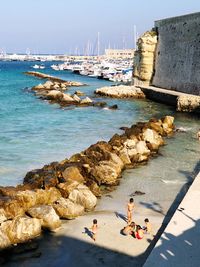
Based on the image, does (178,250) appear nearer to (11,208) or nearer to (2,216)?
(2,216)

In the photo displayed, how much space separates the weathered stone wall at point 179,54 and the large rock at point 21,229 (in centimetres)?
2306

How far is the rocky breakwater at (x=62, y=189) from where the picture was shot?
373 inches

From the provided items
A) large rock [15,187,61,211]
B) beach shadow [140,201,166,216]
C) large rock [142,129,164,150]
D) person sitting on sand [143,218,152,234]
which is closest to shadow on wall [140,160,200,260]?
beach shadow [140,201,166,216]

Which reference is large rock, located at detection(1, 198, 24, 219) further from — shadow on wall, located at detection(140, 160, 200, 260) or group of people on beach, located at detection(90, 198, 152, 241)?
shadow on wall, located at detection(140, 160, 200, 260)

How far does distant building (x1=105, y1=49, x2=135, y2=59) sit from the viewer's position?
147m

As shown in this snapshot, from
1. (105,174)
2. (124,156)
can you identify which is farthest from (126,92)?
(105,174)

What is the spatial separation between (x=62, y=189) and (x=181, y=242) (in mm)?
4256

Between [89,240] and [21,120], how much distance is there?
18.1 m

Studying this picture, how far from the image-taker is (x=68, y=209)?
10508mm

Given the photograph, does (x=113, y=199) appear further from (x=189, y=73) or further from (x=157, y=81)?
(x=157, y=81)

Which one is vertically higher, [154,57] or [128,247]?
[154,57]

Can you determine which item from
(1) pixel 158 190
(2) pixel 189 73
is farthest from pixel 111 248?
(2) pixel 189 73

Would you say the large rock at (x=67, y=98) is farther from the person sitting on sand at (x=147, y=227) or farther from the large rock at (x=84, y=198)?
the person sitting on sand at (x=147, y=227)

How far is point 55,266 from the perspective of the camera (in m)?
8.25
